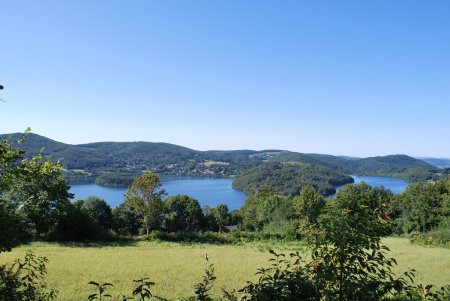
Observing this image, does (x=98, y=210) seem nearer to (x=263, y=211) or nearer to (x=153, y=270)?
(x=263, y=211)

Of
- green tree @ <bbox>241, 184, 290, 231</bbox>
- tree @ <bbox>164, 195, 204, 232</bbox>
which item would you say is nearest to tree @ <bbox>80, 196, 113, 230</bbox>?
tree @ <bbox>164, 195, 204, 232</bbox>

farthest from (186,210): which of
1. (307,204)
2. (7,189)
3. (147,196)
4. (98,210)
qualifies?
(7,189)

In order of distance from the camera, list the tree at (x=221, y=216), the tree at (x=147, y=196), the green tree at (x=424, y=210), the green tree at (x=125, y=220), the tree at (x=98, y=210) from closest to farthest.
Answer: the tree at (x=147, y=196)
the green tree at (x=424, y=210)
the tree at (x=98, y=210)
the green tree at (x=125, y=220)
the tree at (x=221, y=216)

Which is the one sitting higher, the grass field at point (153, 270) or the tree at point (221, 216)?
the grass field at point (153, 270)

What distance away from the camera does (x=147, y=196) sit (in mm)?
37844

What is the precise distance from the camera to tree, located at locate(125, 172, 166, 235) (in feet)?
120

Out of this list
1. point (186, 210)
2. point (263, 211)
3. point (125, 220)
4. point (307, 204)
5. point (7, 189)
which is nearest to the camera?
point (7, 189)

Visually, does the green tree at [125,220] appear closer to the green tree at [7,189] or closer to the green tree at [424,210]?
the green tree at [424,210]

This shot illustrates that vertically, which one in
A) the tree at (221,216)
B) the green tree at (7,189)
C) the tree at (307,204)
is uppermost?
the green tree at (7,189)

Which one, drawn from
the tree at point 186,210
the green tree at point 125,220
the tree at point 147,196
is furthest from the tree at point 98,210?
the tree at point 147,196

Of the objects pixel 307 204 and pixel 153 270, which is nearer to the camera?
pixel 153 270

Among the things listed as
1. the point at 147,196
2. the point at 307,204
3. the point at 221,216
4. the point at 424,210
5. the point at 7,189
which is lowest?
the point at 221,216

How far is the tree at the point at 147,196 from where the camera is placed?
36500 millimetres

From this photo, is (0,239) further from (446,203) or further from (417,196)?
(417,196)
